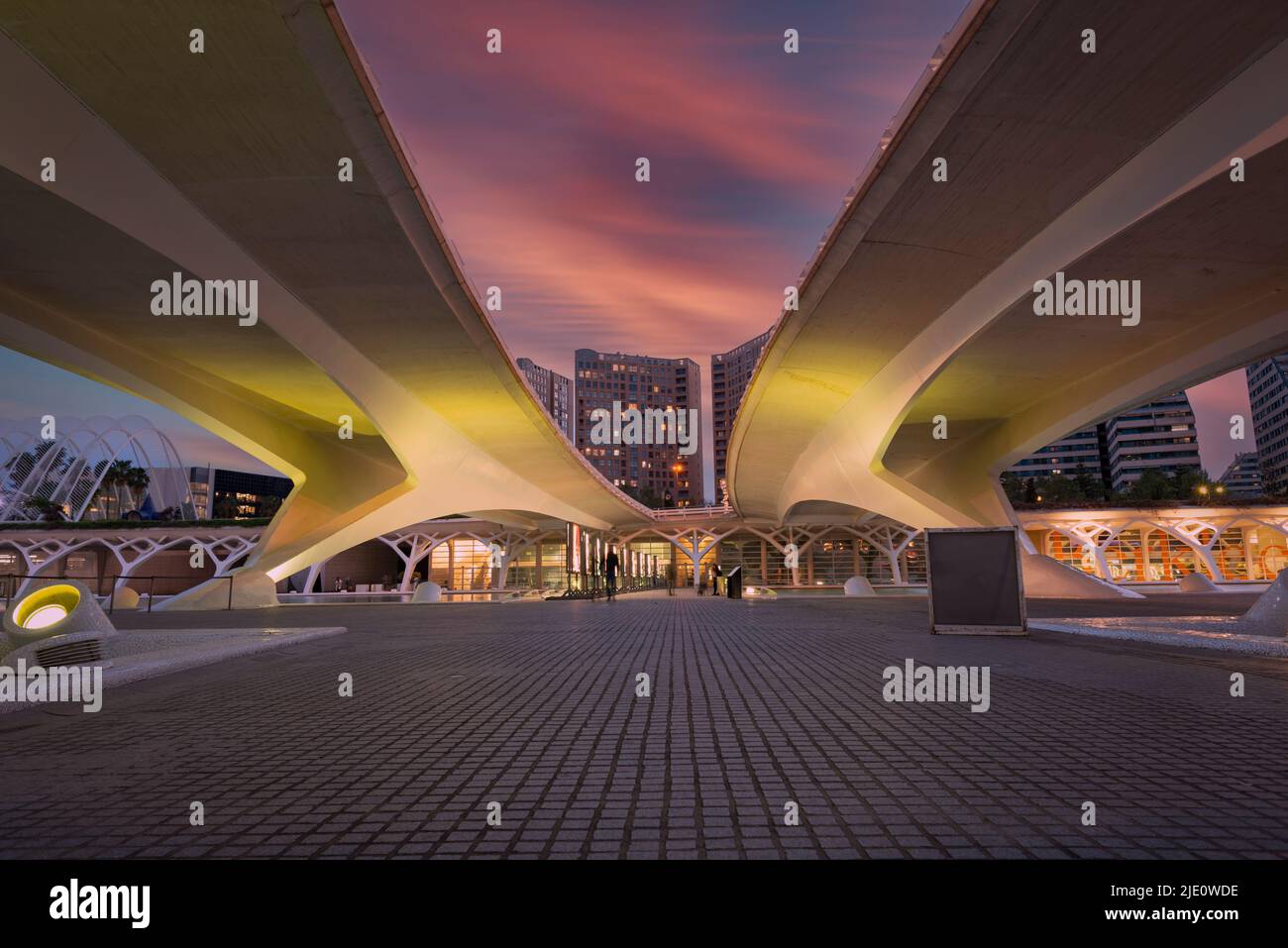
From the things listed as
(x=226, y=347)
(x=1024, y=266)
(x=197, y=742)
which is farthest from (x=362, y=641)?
(x=1024, y=266)

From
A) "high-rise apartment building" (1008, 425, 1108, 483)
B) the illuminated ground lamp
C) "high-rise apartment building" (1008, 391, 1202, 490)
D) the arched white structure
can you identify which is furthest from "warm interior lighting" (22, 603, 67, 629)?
"high-rise apartment building" (1008, 425, 1108, 483)

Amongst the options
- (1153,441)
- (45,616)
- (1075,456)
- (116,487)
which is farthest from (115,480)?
(1075,456)

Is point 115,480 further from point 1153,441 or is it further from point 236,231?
point 1153,441

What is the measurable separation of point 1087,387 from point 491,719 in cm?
2334

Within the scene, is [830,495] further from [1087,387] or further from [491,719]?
[491,719]

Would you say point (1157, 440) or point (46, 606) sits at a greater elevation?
point (1157, 440)

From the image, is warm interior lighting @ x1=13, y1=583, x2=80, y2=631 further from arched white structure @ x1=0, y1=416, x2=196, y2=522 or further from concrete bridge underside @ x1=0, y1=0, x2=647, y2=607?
arched white structure @ x1=0, y1=416, x2=196, y2=522

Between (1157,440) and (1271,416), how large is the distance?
883 inches

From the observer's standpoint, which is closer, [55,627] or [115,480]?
[55,627]

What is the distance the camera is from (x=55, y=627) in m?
7.53

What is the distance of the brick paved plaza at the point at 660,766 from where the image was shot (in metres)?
2.54

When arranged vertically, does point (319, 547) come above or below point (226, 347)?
below

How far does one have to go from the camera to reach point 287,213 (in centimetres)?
1202
